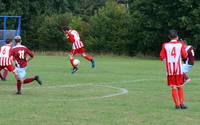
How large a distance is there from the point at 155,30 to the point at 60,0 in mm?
23851

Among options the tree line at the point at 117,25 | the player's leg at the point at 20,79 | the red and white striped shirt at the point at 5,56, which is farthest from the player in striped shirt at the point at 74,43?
the tree line at the point at 117,25

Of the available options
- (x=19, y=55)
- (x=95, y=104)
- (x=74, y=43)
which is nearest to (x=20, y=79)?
(x=19, y=55)

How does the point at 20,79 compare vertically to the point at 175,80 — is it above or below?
below

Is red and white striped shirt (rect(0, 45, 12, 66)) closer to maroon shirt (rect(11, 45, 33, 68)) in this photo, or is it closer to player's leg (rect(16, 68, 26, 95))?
maroon shirt (rect(11, 45, 33, 68))

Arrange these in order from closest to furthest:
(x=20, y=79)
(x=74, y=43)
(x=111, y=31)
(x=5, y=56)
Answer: (x=20, y=79) < (x=5, y=56) < (x=74, y=43) < (x=111, y=31)

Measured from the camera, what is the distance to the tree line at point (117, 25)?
167ft

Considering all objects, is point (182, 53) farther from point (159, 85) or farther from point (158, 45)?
point (158, 45)

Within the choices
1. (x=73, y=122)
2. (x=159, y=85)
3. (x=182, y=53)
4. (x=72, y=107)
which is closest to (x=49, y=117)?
→ (x=73, y=122)

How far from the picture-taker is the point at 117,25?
5769cm

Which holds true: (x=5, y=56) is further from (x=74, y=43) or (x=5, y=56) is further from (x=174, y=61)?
(x=174, y=61)

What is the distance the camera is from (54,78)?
2323 cm

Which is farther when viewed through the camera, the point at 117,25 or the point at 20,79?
the point at 117,25

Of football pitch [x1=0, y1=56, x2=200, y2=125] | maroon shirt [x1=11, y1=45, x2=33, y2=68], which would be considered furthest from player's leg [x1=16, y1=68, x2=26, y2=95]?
football pitch [x1=0, y1=56, x2=200, y2=125]

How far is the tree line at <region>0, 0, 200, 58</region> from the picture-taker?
50.8 meters
